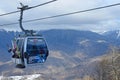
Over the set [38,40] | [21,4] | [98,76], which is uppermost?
[21,4]

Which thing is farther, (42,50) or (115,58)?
(115,58)

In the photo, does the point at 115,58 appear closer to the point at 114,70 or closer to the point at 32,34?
the point at 114,70

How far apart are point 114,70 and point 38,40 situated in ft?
180

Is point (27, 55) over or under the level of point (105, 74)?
over

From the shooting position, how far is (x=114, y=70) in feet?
278

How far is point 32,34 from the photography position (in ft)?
102

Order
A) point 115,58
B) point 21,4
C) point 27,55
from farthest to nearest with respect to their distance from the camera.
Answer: point 115,58 → point 27,55 → point 21,4

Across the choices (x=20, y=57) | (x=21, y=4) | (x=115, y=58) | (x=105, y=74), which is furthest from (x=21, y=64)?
(x=105, y=74)

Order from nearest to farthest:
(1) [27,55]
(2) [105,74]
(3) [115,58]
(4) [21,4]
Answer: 1. (4) [21,4]
2. (1) [27,55]
3. (3) [115,58]
4. (2) [105,74]

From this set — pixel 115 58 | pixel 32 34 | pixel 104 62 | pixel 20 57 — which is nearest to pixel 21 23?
pixel 32 34

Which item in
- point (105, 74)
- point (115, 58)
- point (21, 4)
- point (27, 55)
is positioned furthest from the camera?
point (105, 74)

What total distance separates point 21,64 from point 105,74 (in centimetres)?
8001

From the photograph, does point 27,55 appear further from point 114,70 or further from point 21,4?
point 114,70

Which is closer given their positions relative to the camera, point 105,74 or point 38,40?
point 38,40
